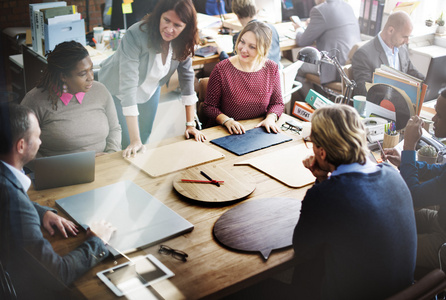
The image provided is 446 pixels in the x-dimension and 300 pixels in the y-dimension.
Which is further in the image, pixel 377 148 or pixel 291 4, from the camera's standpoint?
pixel 291 4

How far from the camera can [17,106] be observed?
152 cm

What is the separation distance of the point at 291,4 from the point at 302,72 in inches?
51.8

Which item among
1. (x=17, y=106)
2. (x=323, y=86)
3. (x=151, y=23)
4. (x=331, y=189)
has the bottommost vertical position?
(x=323, y=86)

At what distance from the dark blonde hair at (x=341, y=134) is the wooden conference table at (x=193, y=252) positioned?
34cm

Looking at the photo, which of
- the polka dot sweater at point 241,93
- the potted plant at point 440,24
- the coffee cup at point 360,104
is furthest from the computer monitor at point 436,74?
the polka dot sweater at point 241,93

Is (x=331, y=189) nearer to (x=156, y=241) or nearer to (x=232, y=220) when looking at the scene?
(x=232, y=220)

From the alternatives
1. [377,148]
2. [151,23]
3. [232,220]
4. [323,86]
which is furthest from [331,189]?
[323,86]

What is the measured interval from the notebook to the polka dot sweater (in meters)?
0.92

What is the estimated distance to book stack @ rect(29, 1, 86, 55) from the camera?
5.43 feet

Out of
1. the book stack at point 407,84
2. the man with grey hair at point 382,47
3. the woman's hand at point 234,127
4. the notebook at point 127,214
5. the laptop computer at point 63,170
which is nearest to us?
the notebook at point 127,214

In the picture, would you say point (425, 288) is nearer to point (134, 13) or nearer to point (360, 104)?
point (360, 104)

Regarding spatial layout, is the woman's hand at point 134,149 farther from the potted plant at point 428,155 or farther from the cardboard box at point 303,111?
the potted plant at point 428,155

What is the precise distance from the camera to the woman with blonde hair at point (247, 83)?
2521 millimetres

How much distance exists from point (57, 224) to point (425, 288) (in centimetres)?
109
